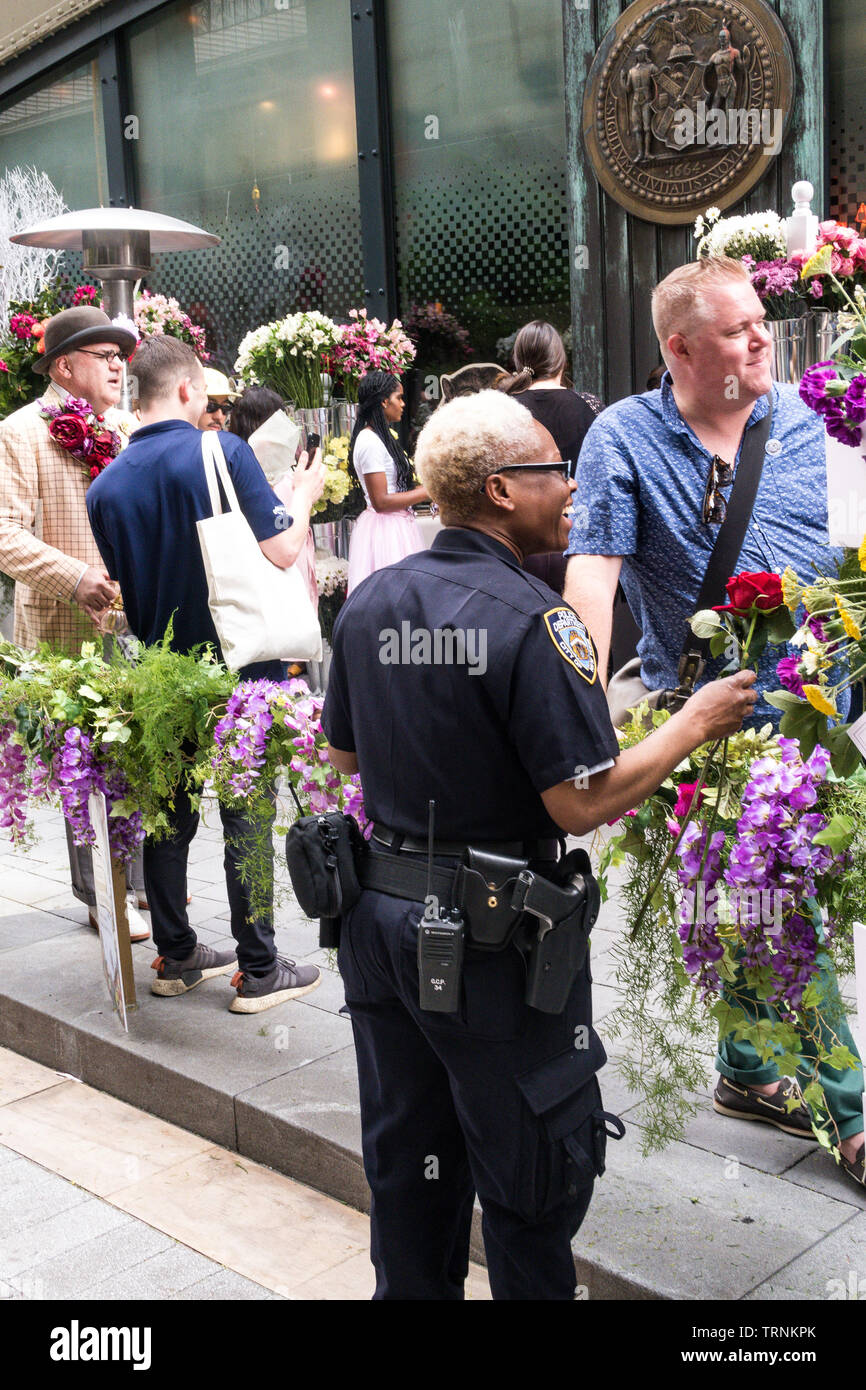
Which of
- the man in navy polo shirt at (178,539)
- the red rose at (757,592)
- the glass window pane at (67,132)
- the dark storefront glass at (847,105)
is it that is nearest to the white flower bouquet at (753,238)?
the dark storefront glass at (847,105)

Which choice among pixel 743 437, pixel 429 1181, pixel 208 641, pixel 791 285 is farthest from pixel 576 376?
pixel 429 1181

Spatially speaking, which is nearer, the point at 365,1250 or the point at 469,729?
the point at 469,729

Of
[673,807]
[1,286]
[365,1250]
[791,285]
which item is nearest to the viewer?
[673,807]

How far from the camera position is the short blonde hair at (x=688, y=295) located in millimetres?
3084

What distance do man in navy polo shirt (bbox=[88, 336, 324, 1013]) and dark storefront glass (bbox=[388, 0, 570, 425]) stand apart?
406 centimetres

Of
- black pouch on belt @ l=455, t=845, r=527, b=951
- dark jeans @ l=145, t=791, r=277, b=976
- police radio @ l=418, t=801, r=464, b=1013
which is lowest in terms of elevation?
dark jeans @ l=145, t=791, r=277, b=976

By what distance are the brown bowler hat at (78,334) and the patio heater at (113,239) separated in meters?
1.78

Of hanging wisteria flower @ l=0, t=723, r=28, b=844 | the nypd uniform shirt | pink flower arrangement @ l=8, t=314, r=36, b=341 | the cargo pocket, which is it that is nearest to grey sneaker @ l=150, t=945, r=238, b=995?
hanging wisteria flower @ l=0, t=723, r=28, b=844

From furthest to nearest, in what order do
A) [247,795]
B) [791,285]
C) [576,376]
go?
[576,376], [791,285], [247,795]

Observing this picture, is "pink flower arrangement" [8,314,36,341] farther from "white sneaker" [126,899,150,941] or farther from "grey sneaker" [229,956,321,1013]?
"grey sneaker" [229,956,321,1013]

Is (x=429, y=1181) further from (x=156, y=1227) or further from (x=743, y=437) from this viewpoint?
(x=743, y=437)

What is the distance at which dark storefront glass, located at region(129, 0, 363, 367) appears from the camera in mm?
9141

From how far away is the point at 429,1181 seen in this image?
2.44 metres

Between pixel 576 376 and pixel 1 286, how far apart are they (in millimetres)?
4888
